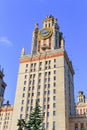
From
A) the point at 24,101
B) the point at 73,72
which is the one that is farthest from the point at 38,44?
the point at 24,101

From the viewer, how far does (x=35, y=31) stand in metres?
104

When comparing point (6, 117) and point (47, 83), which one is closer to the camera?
point (47, 83)

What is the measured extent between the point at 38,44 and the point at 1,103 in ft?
96.0

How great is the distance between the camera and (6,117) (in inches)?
3558

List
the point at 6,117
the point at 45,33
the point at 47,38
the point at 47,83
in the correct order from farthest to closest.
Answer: the point at 45,33, the point at 47,38, the point at 6,117, the point at 47,83

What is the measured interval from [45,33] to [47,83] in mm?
26893

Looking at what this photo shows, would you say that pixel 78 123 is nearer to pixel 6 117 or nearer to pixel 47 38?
pixel 6 117

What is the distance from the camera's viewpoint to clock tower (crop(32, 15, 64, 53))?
96.0 meters

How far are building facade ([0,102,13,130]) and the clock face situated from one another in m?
31.7

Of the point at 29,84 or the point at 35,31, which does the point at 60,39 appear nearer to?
the point at 35,31

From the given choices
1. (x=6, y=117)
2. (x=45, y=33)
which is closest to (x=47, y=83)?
(x=6, y=117)

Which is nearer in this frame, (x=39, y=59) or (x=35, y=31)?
(x=39, y=59)

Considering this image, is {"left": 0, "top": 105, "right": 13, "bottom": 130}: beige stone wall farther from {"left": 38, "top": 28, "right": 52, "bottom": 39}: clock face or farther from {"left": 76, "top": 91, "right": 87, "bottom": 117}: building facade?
{"left": 38, "top": 28, "right": 52, "bottom": 39}: clock face

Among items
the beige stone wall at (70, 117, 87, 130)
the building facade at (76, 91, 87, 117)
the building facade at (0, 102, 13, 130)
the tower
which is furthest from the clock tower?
the beige stone wall at (70, 117, 87, 130)
